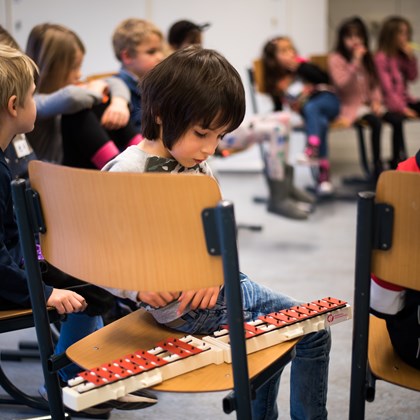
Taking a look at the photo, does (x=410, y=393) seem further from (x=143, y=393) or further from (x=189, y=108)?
(x=189, y=108)

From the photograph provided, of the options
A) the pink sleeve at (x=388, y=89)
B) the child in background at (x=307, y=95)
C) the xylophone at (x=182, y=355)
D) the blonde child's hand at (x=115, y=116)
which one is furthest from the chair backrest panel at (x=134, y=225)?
the pink sleeve at (x=388, y=89)

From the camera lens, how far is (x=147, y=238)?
1.16 meters

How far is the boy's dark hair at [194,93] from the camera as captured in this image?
56.3 inches

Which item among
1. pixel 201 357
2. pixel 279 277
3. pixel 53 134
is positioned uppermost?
pixel 53 134

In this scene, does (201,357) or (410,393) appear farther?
(410,393)

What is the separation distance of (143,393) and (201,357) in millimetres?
668

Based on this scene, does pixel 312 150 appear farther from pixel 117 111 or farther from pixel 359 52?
pixel 117 111

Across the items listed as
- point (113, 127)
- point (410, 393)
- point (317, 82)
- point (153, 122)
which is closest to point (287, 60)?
point (317, 82)

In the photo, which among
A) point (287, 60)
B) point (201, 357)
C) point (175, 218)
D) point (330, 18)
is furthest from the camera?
point (330, 18)

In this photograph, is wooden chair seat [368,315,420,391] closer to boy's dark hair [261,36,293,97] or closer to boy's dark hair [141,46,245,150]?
boy's dark hair [141,46,245,150]

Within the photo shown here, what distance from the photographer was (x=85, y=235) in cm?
122

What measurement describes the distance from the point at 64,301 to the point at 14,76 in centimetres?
52

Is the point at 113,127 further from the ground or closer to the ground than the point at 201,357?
further from the ground

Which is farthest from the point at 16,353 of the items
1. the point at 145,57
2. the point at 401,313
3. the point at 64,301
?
the point at 401,313
